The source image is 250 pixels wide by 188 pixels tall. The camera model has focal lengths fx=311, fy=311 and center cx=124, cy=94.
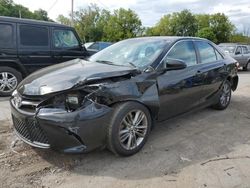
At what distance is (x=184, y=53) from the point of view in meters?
5.07

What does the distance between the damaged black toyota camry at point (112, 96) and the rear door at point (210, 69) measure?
54mm

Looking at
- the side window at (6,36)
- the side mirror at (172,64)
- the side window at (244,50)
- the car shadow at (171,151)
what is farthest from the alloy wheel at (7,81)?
the side window at (244,50)

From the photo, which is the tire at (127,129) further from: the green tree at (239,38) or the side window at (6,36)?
the green tree at (239,38)

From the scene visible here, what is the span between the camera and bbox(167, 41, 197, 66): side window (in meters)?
4.78

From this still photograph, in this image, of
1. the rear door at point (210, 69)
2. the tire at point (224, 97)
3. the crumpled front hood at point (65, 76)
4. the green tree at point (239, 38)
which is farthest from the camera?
the green tree at point (239, 38)

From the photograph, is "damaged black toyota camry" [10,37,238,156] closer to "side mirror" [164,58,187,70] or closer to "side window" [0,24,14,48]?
"side mirror" [164,58,187,70]

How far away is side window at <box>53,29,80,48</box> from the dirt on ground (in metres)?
3.76

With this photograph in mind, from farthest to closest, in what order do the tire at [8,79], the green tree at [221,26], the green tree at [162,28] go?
the green tree at [162,28]
the green tree at [221,26]
the tire at [8,79]

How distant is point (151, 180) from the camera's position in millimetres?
3406

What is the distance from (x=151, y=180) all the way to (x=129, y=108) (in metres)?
0.91

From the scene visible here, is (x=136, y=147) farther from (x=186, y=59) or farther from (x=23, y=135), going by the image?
(x=186, y=59)

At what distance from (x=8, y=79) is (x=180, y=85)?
4.73 metres

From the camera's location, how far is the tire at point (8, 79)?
7555 mm

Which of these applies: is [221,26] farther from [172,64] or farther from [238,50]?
[172,64]
